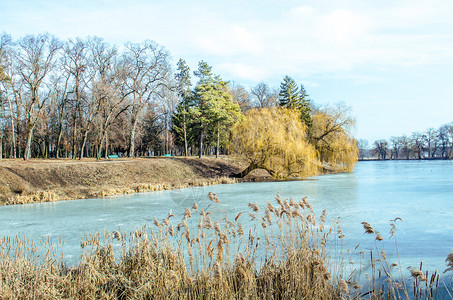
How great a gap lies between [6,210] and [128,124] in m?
34.0

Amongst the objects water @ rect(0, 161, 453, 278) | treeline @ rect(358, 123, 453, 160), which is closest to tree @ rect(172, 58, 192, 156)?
water @ rect(0, 161, 453, 278)

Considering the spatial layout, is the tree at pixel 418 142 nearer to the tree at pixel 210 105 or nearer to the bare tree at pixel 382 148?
the bare tree at pixel 382 148

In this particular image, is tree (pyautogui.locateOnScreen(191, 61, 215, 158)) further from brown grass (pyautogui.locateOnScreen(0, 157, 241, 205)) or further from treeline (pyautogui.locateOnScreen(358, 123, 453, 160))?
Answer: treeline (pyautogui.locateOnScreen(358, 123, 453, 160))

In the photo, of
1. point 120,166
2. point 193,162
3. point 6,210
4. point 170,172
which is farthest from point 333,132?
point 6,210

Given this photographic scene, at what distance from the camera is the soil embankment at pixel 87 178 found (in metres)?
21.5

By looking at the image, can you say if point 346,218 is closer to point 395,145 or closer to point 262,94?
point 262,94

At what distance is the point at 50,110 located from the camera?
52.2 meters

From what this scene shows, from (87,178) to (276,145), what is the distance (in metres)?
16.3

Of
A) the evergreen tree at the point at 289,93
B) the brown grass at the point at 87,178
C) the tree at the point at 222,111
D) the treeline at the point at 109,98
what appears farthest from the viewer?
the evergreen tree at the point at 289,93

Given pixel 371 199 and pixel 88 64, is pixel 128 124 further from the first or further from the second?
pixel 371 199

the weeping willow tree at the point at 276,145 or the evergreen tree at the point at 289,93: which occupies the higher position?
the evergreen tree at the point at 289,93

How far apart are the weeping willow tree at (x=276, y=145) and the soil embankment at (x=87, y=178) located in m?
3.75

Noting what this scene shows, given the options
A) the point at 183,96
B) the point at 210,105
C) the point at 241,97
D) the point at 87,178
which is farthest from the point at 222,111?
the point at 241,97

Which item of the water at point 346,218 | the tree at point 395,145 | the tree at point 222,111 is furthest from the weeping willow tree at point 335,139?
the tree at point 395,145
